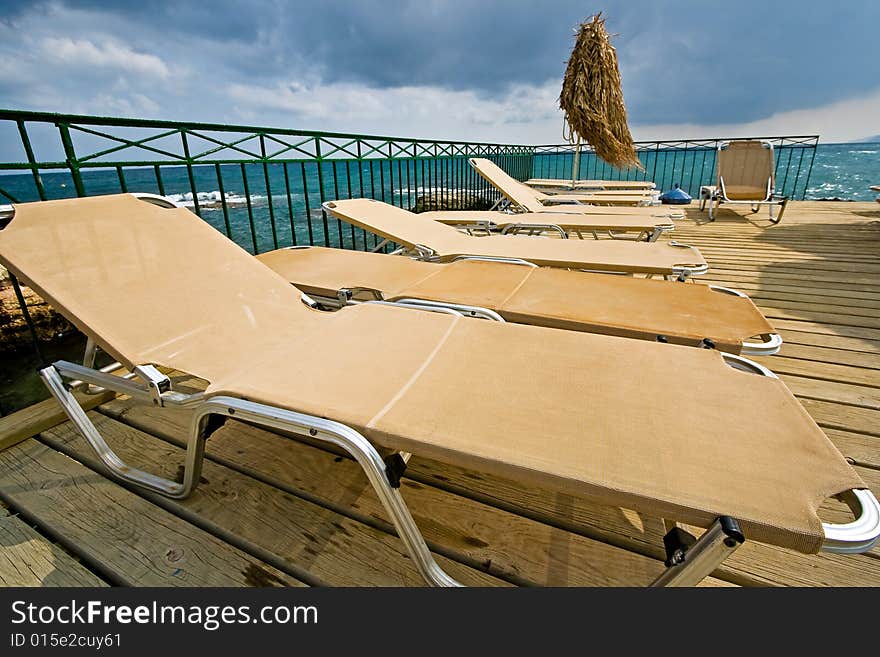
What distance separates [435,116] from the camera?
1167 centimetres

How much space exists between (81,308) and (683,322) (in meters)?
2.27

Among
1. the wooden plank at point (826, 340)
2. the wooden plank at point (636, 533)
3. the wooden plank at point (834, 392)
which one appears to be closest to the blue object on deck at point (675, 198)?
the wooden plank at point (826, 340)

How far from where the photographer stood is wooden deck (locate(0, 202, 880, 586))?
109 centimetres

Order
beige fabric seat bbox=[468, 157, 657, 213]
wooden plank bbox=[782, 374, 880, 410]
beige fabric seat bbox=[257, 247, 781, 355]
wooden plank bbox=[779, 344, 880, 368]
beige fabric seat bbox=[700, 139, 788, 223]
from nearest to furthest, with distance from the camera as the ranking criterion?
1. beige fabric seat bbox=[257, 247, 781, 355]
2. wooden plank bbox=[782, 374, 880, 410]
3. wooden plank bbox=[779, 344, 880, 368]
4. beige fabric seat bbox=[468, 157, 657, 213]
5. beige fabric seat bbox=[700, 139, 788, 223]

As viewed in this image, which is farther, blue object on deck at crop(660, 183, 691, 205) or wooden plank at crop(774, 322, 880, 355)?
blue object on deck at crop(660, 183, 691, 205)

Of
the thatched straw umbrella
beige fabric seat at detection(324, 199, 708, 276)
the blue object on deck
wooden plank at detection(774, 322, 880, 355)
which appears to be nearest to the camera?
wooden plank at detection(774, 322, 880, 355)

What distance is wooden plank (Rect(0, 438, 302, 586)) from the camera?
1078 mm

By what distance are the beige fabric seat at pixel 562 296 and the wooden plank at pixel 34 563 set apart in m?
1.39

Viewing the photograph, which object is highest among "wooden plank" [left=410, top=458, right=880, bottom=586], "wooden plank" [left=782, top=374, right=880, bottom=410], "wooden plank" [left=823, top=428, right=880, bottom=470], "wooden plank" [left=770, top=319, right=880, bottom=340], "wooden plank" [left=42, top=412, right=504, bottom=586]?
"wooden plank" [left=770, top=319, right=880, bottom=340]

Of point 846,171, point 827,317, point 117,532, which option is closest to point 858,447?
point 827,317

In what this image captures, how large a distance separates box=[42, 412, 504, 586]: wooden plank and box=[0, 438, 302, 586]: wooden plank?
0.13 ft

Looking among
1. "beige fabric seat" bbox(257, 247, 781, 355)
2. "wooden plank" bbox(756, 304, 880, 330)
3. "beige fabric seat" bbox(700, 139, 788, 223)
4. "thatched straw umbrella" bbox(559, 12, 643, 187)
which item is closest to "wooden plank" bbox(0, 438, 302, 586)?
"beige fabric seat" bbox(257, 247, 781, 355)

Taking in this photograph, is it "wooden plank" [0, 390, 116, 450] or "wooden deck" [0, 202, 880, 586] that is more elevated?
"wooden plank" [0, 390, 116, 450]

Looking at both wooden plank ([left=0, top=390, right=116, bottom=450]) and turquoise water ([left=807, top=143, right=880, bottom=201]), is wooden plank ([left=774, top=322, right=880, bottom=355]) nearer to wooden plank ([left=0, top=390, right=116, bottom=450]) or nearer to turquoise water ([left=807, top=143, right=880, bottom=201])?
wooden plank ([left=0, top=390, right=116, bottom=450])
